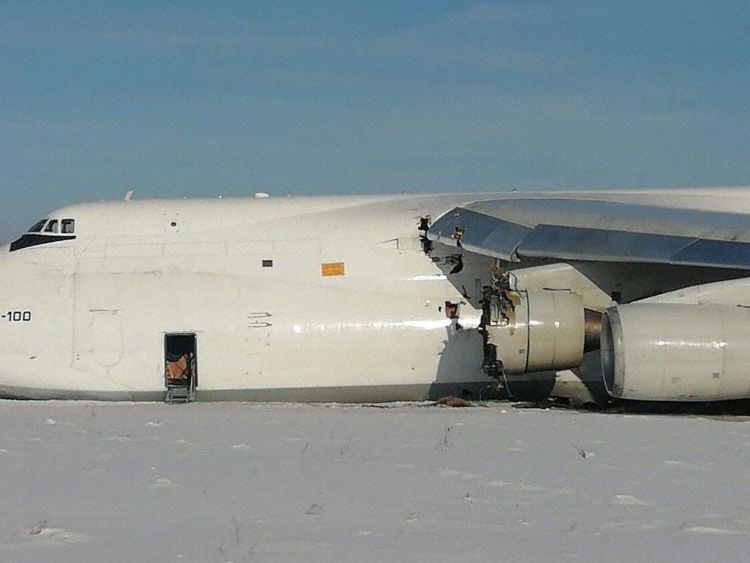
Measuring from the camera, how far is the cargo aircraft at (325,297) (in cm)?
1273

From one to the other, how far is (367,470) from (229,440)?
1.99m

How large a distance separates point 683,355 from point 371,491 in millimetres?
6581

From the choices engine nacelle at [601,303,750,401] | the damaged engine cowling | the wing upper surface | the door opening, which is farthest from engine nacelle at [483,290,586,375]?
the door opening

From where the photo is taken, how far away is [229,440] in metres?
8.27

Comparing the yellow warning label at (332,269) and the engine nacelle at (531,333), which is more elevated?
the yellow warning label at (332,269)

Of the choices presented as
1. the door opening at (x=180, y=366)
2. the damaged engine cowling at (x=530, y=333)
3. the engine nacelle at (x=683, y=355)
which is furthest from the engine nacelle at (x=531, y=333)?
the door opening at (x=180, y=366)

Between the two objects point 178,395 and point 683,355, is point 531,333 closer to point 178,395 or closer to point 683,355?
point 683,355

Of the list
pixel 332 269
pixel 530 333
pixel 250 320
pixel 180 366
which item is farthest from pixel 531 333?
pixel 180 366

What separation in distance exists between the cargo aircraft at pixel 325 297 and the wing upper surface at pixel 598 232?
0.04 meters

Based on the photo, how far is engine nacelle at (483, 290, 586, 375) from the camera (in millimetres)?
12398

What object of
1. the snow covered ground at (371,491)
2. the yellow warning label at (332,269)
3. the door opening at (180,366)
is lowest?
the snow covered ground at (371,491)

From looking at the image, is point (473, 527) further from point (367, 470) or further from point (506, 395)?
point (506, 395)

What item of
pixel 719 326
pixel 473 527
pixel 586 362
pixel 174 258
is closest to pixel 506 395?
pixel 586 362

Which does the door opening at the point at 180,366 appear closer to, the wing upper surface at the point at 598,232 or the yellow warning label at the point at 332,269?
the yellow warning label at the point at 332,269
